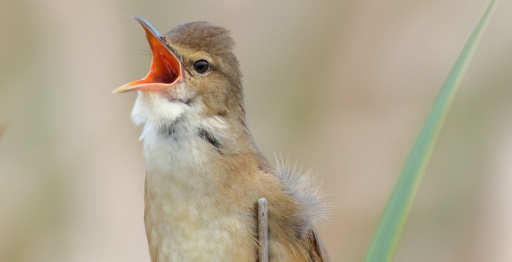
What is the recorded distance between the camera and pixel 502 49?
3377 mm

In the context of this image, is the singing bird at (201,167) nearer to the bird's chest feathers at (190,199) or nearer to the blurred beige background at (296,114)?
the bird's chest feathers at (190,199)

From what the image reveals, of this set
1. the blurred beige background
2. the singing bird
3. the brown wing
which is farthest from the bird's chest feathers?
the blurred beige background

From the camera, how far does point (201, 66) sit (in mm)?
2336

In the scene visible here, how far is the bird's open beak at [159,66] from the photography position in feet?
7.25

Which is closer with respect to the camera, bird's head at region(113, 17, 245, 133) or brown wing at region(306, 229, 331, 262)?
bird's head at region(113, 17, 245, 133)

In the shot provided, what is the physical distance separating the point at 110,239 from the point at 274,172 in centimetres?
107

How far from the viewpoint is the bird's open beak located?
87.0 inches

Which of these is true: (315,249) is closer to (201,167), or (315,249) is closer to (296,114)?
(201,167)


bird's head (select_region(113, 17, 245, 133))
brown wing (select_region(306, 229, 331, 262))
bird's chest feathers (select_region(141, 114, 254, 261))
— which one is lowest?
brown wing (select_region(306, 229, 331, 262))

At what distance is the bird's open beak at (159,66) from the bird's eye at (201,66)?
5 cm

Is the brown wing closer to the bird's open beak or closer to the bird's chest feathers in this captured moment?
the bird's chest feathers

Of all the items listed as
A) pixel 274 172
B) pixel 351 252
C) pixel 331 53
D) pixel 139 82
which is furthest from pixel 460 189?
pixel 139 82

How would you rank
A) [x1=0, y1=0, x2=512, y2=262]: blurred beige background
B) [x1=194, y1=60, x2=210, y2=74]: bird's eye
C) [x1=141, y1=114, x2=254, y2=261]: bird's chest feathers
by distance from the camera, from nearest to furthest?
[x1=141, y1=114, x2=254, y2=261]: bird's chest feathers → [x1=194, y1=60, x2=210, y2=74]: bird's eye → [x1=0, y1=0, x2=512, y2=262]: blurred beige background

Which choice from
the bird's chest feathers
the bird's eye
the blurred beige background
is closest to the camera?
the bird's chest feathers
